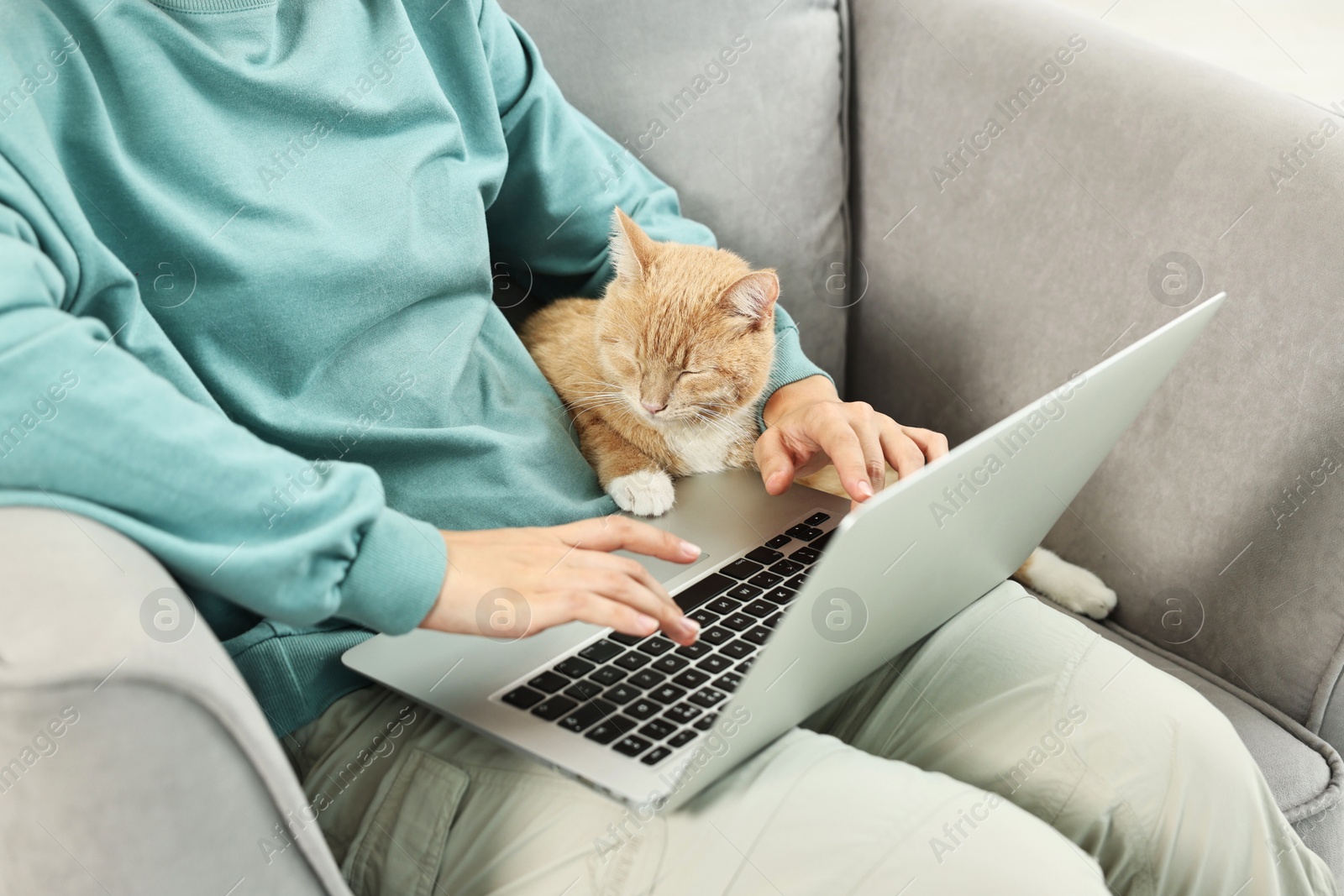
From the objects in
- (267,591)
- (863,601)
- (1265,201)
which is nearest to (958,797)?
(863,601)

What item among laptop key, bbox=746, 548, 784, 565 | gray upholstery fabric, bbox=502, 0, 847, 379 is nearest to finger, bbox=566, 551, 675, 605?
laptop key, bbox=746, 548, 784, 565

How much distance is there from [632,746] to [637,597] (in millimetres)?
106

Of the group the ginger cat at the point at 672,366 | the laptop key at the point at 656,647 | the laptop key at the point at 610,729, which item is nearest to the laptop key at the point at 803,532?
the ginger cat at the point at 672,366

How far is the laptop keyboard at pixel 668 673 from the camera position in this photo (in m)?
0.69

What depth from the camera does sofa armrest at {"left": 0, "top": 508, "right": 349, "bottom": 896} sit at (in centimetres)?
48

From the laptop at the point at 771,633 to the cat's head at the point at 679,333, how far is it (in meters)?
0.30

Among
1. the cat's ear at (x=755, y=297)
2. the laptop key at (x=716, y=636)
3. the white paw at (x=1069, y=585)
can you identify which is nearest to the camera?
the laptop key at (x=716, y=636)

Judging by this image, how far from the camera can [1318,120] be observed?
40.6 inches

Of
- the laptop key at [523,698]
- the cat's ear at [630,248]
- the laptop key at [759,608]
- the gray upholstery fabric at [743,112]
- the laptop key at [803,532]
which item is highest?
the gray upholstery fabric at [743,112]

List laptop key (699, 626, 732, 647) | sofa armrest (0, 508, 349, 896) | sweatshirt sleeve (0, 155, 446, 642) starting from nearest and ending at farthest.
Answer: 1. sofa armrest (0, 508, 349, 896)
2. sweatshirt sleeve (0, 155, 446, 642)
3. laptop key (699, 626, 732, 647)

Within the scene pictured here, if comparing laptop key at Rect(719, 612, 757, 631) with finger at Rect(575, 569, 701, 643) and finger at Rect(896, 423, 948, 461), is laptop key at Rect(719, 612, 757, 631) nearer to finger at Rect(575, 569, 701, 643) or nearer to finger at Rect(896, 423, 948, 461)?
finger at Rect(575, 569, 701, 643)

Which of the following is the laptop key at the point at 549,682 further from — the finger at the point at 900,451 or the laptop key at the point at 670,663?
the finger at the point at 900,451

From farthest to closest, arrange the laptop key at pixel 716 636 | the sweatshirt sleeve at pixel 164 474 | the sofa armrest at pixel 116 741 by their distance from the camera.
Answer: the laptop key at pixel 716 636 → the sweatshirt sleeve at pixel 164 474 → the sofa armrest at pixel 116 741

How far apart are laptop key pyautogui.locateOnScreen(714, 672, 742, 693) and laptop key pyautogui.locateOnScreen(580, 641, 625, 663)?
0.09m
